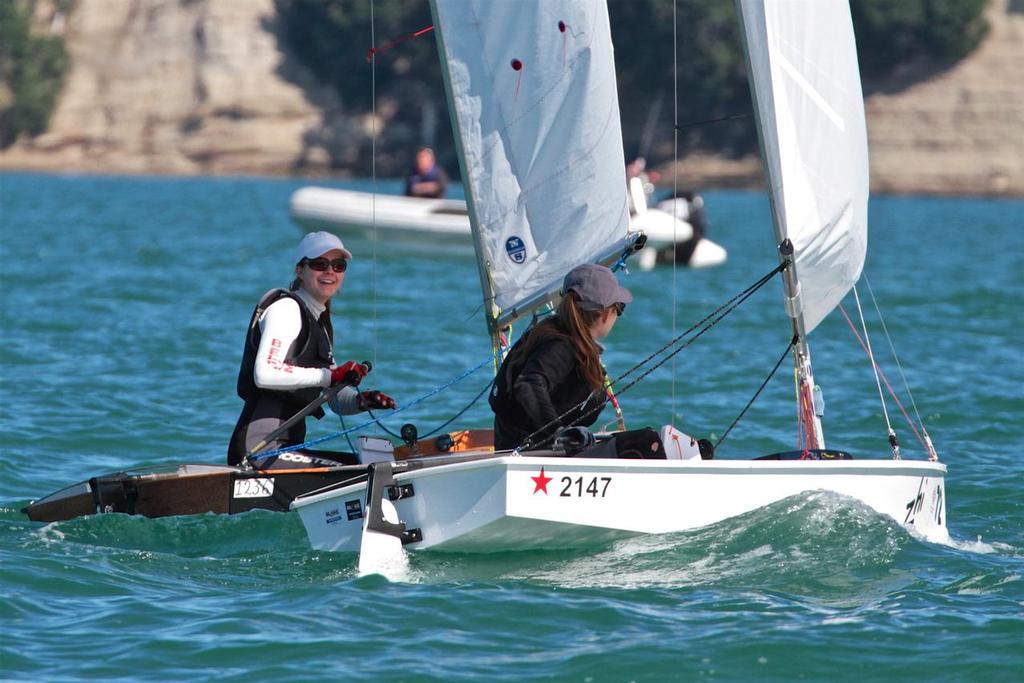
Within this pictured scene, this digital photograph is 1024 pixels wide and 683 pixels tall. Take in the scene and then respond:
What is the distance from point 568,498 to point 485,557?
0.44 metres

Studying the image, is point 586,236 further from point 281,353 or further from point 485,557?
point 485,557

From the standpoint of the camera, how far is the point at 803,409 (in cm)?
730

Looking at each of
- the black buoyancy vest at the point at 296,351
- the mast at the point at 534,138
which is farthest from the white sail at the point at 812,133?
the black buoyancy vest at the point at 296,351

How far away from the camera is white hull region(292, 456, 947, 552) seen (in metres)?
5.90

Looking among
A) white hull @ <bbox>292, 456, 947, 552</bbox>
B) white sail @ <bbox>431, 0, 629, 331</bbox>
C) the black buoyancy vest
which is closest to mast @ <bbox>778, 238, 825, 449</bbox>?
white hull @ <bbox>292, 456, 947, 552</bbox>

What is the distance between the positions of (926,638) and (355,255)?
735 inches

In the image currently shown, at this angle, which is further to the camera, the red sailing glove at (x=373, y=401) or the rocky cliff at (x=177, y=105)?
the rocky cliff at (x=177, y=105)

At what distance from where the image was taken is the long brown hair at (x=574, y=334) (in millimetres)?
6250

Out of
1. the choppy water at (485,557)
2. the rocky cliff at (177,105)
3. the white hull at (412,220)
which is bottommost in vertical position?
the choppy water at (485,557)

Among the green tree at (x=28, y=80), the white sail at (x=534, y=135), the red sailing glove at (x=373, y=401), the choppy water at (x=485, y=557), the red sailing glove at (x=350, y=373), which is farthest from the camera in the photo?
the green tree at (x=28, y=80)

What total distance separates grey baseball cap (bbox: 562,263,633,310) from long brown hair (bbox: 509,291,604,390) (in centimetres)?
3

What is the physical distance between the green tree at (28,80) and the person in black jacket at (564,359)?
2296 inches

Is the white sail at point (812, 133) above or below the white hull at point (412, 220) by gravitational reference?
below

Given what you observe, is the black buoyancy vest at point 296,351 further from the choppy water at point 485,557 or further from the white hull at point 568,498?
the white hull at point 568,498
